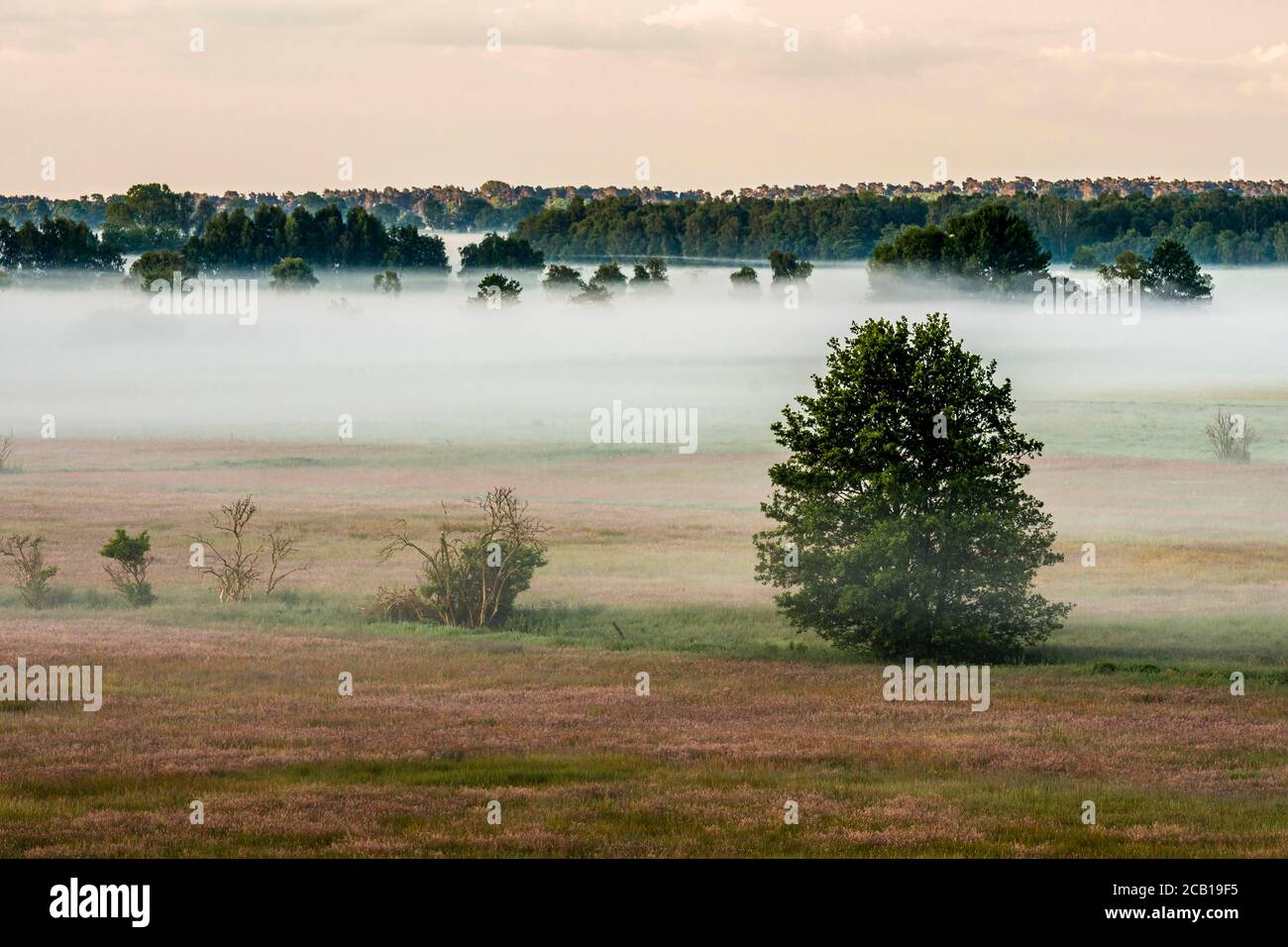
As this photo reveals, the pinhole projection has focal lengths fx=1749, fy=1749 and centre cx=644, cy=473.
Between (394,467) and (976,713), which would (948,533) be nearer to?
(976,713)

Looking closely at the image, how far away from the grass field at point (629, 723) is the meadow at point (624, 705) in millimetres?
103

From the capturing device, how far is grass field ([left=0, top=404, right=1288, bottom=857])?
2308 centimetres

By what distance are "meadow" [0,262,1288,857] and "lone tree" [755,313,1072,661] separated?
4.88 feet

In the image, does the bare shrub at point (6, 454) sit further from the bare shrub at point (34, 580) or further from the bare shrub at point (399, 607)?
the bare shrub at point (399, 607)

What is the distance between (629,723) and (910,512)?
36.4ft

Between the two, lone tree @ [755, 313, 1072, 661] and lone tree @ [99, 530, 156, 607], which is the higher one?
lone tree @ [755, 313, 1072, 661]

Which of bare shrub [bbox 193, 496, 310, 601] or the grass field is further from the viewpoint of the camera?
bare shrub [bbox 193, 496, 310, 601]

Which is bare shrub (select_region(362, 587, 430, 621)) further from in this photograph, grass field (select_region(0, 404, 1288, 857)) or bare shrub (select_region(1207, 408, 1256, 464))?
bare shrub (select_region(1207, 408, 1256, 464))

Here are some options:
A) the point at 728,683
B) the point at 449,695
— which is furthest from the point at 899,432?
the point at 449,695

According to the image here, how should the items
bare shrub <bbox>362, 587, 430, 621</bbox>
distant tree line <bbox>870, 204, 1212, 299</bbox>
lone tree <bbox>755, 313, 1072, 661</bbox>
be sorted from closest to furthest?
lone tree <bbox>755, 313, 1072, 661</bbox>, bare shrub <bbox>362, 587, 430, 621</bbox>, distant tree line <bbox>870, 204, 1212, 299</bbox>

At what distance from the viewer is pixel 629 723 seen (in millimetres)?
31672

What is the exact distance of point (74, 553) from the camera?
59.9m

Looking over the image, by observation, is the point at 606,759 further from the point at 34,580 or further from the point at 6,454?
the point at 6,454

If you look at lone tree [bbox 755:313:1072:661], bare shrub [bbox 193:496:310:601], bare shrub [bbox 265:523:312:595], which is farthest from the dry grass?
bare shrub [bbox 265:523:312:595]
